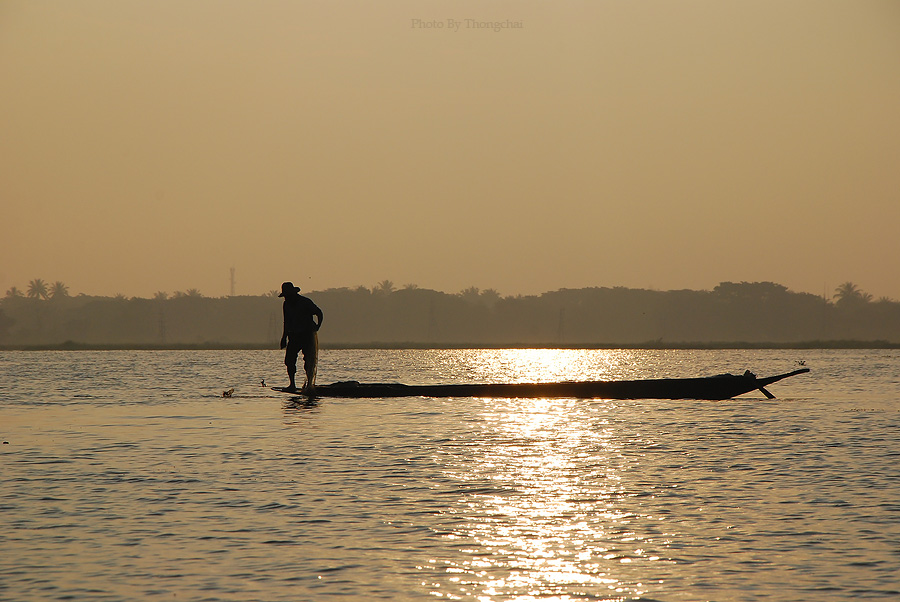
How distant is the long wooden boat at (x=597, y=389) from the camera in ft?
89.9

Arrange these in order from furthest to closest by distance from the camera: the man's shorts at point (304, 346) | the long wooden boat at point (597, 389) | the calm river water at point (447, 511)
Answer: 1. the man's shorts at point (304, 346)
2. the long wooden boat at point (597, 389)
3. the calm river water at point (447, 511)

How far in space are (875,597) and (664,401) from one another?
2587cm

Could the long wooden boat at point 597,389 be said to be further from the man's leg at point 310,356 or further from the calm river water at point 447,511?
the calm river water at point 447,511

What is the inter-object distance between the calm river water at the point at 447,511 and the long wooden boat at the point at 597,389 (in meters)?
4.06

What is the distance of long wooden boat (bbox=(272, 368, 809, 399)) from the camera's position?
2739cm

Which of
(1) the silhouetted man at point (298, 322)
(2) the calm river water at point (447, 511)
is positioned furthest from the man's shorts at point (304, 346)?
(2) the calm river water at point (447, 511)

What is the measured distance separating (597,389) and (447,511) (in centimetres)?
1669

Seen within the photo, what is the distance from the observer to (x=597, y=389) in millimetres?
27797

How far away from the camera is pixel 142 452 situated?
17781mm

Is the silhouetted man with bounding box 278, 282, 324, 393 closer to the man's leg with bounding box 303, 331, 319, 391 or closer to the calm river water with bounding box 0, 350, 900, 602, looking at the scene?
the man's leg with bounding box 303, 331, 319, 391

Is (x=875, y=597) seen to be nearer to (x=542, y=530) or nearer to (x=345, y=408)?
(x=542, y=530)

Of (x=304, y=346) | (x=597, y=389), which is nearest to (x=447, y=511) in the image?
(x=597, y=389)

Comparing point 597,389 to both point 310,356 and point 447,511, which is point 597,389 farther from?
point 447,511

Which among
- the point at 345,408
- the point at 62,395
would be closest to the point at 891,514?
the point at 345,408
